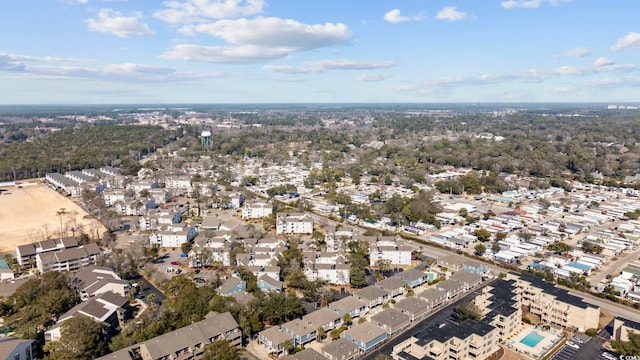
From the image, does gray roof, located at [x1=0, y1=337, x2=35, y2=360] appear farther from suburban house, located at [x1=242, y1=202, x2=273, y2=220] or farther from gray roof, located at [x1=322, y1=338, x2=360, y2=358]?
suburban house, located at [x1=242, y1=202, x2=273, y2=220]

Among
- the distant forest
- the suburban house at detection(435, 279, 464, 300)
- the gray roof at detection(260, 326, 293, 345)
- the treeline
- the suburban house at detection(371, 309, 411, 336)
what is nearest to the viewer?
the gray roof at detection(260, 326, 293, 345)

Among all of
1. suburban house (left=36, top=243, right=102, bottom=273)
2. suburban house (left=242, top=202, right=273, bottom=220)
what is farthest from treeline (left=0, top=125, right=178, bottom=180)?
suburban house (left=36, top=243, right=102, bottom=273)

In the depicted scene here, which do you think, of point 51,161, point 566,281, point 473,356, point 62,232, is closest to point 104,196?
point 62,232

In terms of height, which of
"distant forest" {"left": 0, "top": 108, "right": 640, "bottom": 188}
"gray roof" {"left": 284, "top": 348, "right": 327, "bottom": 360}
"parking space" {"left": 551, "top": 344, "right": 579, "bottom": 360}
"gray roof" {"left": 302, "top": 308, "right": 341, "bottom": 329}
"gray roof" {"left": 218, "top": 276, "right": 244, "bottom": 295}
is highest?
"distant forest" {"left": 0, "top": 108, "right": 640, "bottom": 188}

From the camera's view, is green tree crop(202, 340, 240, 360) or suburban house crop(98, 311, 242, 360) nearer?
green tree crop(202, 340, 240, 360)

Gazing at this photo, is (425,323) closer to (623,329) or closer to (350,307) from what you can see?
(350,307)

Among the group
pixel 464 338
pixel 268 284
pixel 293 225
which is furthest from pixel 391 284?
pixel 293 225
